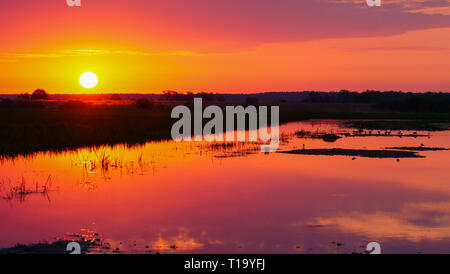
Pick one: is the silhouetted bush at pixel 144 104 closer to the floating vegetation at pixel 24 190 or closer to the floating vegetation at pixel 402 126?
the floating vegetation at pixel 402 126

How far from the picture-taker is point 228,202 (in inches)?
547

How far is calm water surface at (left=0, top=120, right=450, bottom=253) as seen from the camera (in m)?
10.0

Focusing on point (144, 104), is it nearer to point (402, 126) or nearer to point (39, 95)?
point (402, 126)

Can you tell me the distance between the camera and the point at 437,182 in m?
17.4

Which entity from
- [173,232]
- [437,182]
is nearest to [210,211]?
[173,232]

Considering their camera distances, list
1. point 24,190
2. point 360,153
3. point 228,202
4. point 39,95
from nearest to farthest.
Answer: point 228,202, point 24,190, point 360,153, point 39,95

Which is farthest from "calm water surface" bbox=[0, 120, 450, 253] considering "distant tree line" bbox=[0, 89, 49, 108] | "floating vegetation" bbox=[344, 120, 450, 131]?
"distant tree line" bbox=[0, 89, 49, 108]

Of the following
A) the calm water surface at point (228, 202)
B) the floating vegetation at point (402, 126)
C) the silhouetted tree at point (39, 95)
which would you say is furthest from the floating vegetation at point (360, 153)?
the silhouetted tree at point (39, 95)

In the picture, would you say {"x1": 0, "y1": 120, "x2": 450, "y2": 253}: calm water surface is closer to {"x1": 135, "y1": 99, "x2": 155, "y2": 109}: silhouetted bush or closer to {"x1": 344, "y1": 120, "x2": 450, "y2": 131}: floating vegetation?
{"x1": 344, "y1": 120, "x2": 450, "y2": 131}: floating vegetation

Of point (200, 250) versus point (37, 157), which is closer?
point (200, 250)

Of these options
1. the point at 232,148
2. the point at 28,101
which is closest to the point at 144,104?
the point at 28,101

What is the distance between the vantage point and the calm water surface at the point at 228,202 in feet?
32.9
